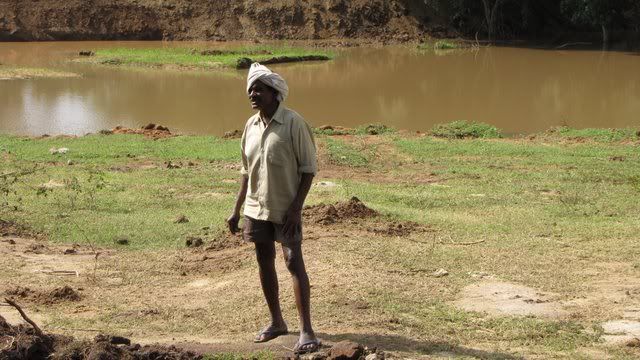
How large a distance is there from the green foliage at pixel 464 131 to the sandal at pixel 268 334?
11738 millimetres

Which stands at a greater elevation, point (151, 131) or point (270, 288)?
point (270, 288)

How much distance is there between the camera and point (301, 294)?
5102mm

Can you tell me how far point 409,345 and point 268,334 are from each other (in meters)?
0.80

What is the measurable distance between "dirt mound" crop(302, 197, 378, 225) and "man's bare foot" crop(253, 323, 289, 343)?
320cm

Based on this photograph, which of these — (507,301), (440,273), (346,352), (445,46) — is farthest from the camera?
(445,46)

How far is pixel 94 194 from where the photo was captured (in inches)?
428

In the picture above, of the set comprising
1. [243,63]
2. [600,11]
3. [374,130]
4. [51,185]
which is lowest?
[243,63]

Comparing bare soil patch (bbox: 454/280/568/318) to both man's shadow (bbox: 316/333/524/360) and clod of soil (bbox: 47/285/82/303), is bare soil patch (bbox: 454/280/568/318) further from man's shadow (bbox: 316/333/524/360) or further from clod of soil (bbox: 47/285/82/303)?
clod of soil (bbox: 47/285/82/303)

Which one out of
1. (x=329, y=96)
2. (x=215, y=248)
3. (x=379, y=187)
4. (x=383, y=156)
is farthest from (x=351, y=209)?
(x=329, y=96)

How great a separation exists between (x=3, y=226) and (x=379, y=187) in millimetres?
4680

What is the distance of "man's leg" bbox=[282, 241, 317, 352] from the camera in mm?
5062

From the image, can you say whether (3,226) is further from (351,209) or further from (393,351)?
(393,351)

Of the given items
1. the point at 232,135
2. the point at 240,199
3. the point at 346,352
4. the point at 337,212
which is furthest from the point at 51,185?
the point at 346,352

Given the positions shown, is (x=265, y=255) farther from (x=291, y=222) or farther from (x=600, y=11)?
(x=600, y=11)
